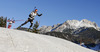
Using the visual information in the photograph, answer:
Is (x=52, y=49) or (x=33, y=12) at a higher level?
(x=33, y=12)

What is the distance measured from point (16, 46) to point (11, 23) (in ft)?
48.3

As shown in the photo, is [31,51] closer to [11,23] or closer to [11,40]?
[11,40]

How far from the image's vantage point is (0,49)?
4.93m

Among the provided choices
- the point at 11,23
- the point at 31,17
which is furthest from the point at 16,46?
the point at 11,23

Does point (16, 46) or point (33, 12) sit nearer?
point (16, 46)

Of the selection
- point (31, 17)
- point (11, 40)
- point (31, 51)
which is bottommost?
point (31, 51)

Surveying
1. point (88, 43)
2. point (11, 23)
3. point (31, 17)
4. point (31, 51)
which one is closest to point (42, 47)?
point (31, 51)

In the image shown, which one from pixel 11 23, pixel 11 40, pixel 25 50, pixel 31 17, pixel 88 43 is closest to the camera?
pixel 25 50

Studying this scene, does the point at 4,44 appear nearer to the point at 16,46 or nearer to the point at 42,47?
the point at 16,46

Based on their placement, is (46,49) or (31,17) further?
(31,17)

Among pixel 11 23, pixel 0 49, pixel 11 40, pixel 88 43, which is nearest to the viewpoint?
pixel 0 49

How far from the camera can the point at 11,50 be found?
506cm

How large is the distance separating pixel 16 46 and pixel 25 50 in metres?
0.37

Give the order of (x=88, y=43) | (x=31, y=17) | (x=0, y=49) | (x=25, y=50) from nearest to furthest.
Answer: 1. (x=0, y=49)
2. (x=25, y=50)
3. (x=31, y=17)
4. (x=88, y=43)
